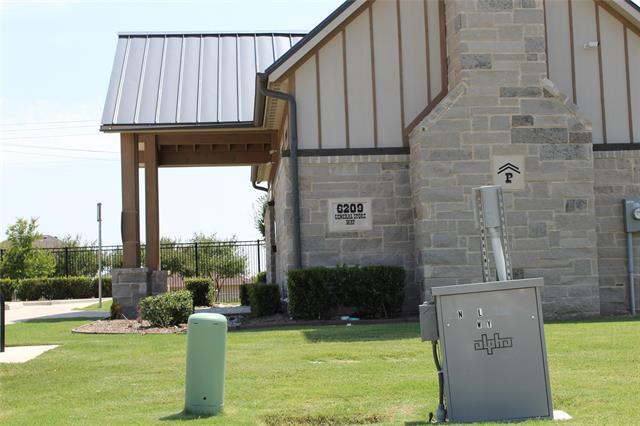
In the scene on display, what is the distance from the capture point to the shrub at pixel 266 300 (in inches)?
699

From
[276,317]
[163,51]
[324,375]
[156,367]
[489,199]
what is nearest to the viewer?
[489,199]

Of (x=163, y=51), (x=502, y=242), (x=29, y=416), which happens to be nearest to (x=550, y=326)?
(x=502, y=242)

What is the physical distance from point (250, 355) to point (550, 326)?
5381 millimetres

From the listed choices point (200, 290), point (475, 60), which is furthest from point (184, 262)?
point (475, 60)

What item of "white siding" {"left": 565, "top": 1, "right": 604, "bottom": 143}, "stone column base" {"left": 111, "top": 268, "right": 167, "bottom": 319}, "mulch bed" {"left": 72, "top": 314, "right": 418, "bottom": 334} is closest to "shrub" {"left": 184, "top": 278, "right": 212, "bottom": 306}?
"stone column base" {"left": 111, "top": 268, "right": 167, "bottom": 319}

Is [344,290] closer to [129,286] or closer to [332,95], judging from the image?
[332,95]

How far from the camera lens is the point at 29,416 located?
7398 mm

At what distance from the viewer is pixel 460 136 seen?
1582 cm

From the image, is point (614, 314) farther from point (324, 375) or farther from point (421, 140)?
point (324, 375)

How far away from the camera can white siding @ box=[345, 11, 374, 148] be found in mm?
16734

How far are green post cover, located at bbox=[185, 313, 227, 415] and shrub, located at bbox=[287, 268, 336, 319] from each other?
8308 millimetres

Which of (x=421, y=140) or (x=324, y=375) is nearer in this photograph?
(x=324, y=375)

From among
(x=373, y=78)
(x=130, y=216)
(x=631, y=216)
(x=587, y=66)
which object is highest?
(x=587, y=66)

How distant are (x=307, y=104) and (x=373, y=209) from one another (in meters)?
2.46
